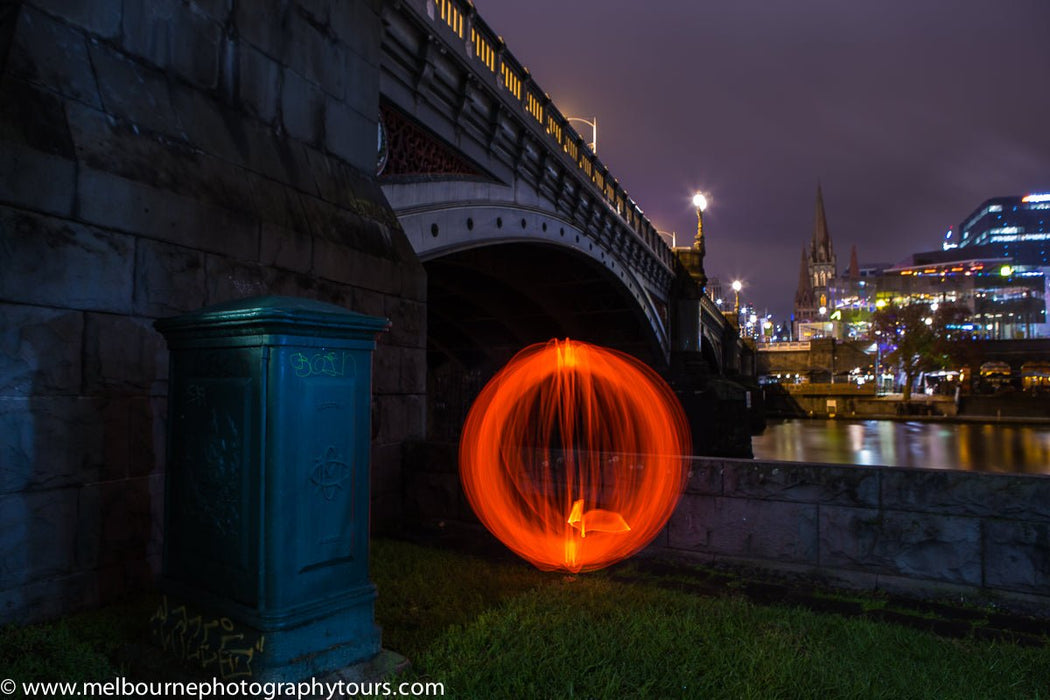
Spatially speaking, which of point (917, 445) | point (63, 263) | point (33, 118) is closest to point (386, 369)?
point (63, 263)

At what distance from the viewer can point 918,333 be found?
55812mm

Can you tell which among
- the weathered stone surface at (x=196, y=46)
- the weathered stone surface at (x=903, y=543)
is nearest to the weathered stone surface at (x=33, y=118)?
the weathered stone surface at (x=196, y=46)

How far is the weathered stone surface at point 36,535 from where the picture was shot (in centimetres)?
386

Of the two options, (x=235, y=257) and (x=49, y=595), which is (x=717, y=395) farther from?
(x=49, y=595)

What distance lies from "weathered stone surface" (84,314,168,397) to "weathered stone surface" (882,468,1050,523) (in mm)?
5660

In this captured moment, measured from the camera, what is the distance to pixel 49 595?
13.3 ft

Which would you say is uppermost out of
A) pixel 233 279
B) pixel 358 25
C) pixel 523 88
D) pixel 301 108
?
pixel 523 88

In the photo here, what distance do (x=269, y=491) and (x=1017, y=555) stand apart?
5169 mm

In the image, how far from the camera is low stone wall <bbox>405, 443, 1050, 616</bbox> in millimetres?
4770

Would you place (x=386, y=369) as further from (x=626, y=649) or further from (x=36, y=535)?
(x=626, y=649)

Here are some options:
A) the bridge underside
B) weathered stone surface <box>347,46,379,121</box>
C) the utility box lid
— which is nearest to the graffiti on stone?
the utility box lid

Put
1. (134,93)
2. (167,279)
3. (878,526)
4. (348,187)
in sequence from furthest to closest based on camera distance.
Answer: (348,187) → (878,526) → (134,93) → (167,279)

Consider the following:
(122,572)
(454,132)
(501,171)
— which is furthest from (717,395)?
(122,572)

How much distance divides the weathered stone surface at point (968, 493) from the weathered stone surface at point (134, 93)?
6.40 meters
